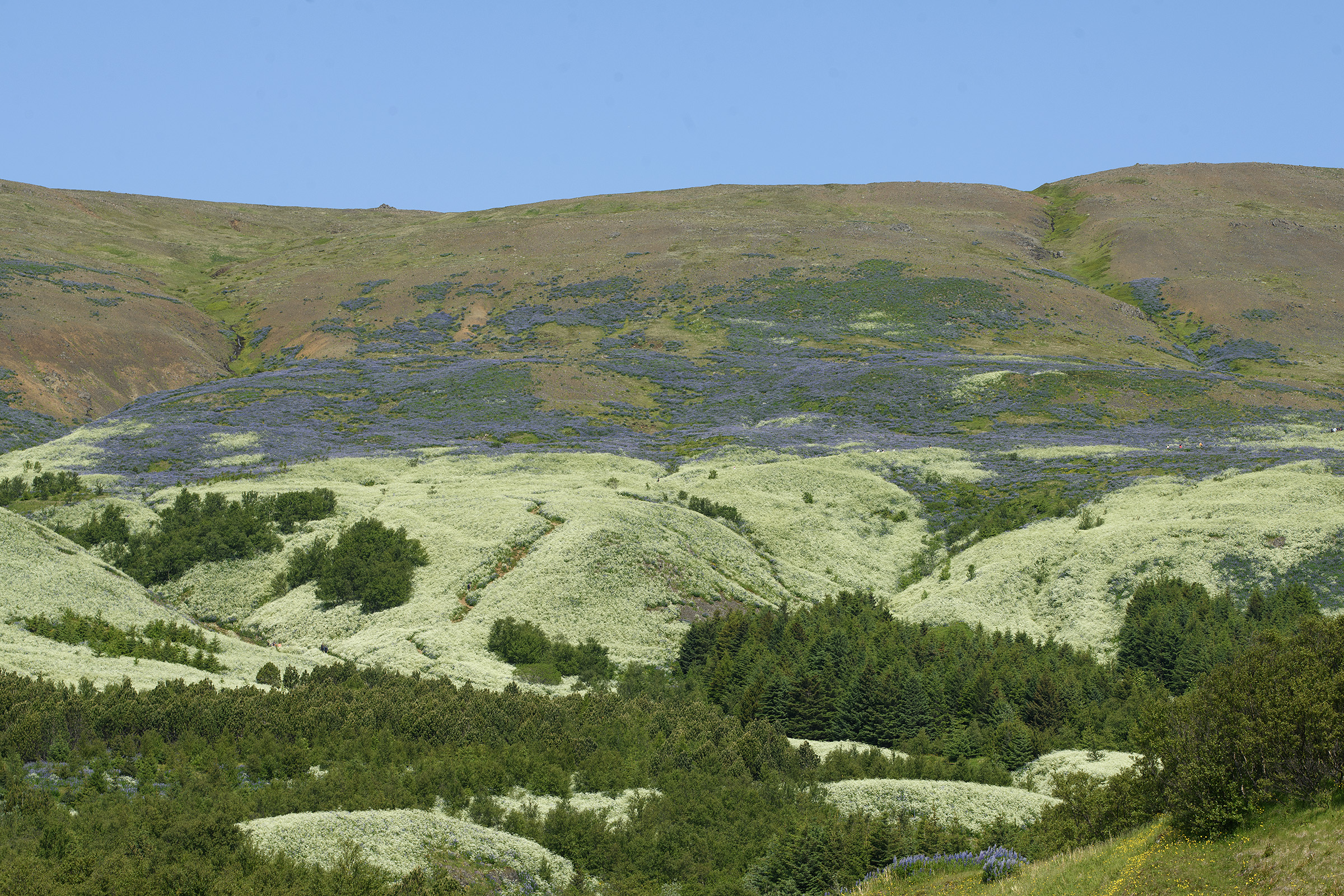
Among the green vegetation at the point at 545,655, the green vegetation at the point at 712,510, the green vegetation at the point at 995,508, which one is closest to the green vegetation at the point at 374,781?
the green vegetation at the point at 545,655

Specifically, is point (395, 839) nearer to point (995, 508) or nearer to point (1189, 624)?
point (1189, 624)

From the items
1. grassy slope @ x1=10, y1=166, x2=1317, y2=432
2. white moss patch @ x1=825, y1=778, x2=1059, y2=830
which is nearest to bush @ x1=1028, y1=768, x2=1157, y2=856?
white moss patch @ x1=825, y1=778, x2=1059, y2=830

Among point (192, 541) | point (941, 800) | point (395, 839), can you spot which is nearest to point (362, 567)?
point (192, 541)

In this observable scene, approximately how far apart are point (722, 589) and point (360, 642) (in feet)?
51.4

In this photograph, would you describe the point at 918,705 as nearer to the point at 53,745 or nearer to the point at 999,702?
the point at 999,702

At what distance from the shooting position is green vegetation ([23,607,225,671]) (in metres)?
33.7

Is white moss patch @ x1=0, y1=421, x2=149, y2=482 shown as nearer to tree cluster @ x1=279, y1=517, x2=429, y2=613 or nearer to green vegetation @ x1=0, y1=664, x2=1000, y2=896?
tree cluster @ x1=279, y1=517, x2=429, y2=613

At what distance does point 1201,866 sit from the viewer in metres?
17.7

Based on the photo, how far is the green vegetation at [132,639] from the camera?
33688 mm

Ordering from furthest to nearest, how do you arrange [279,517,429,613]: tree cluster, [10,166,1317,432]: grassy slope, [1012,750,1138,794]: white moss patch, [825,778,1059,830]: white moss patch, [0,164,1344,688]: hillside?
[10,166,1317,432]: grassy slope < [0,164,1344,688]: hillside < [279,517,429,613]: tree cluster < [1012,750,1138,794]: white moss patch < [825,778,1059,830]: white moss patch

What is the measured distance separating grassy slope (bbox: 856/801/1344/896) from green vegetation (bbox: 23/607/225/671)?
2316 cm

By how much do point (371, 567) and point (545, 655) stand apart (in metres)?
11.3

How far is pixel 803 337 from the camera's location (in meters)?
106

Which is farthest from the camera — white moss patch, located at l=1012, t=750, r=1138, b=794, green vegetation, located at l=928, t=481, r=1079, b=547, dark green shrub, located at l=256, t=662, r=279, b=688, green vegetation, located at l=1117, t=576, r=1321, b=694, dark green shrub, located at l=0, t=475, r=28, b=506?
green vegetation, located at l=928, t=481, r=1079, b=547
